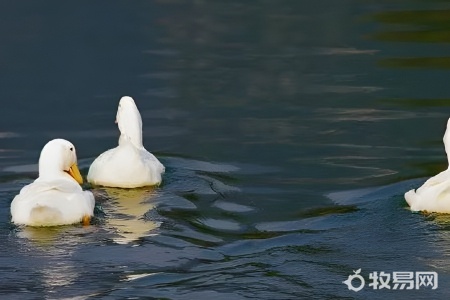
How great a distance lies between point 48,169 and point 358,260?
313 cm

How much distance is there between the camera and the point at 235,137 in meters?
15.1

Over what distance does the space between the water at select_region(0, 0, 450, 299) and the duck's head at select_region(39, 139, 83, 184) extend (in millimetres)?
494

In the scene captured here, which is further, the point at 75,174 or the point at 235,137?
the point at 235,137

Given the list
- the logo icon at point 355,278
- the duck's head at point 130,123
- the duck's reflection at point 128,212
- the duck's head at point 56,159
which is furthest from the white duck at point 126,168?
the logo icon at point 355,278

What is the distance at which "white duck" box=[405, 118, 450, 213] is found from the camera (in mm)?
11422

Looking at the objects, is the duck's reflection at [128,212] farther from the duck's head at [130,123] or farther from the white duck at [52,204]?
the duck's head at [130,123]

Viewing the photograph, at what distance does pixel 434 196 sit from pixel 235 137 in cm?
402

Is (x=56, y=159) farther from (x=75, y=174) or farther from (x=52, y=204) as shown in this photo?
(x=52, y=204)

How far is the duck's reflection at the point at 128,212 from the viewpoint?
11.2 m

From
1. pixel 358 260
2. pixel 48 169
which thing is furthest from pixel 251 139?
pixel 358 260

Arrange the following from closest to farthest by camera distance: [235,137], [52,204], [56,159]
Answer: [52,204] → [56,159] → [235,137]

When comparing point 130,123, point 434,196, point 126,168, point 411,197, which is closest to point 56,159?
point 126,168

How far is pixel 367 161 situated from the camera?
13.8 m

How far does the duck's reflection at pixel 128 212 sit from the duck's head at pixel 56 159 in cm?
44
